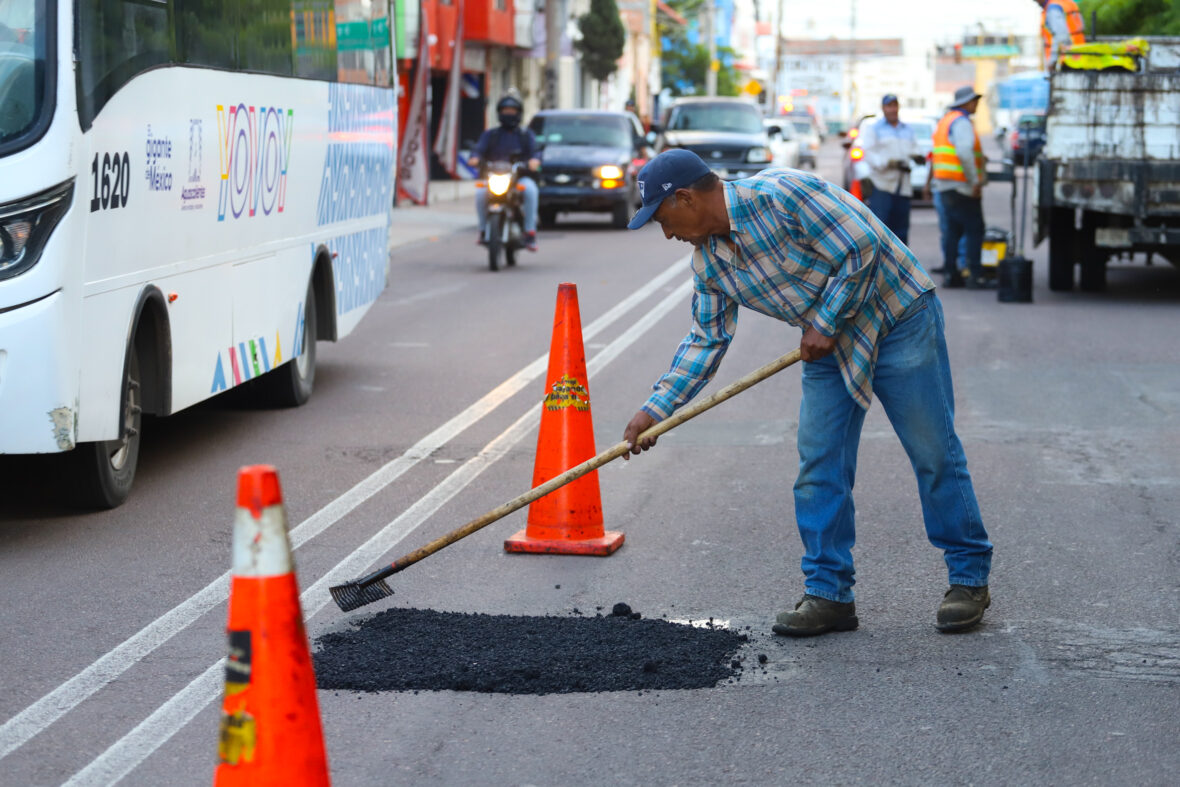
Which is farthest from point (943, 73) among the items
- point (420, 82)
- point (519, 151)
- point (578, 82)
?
point (519, 151)

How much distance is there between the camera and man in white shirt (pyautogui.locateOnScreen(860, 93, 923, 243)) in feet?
54.7

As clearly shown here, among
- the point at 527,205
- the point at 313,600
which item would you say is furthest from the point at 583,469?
the point at 527,205

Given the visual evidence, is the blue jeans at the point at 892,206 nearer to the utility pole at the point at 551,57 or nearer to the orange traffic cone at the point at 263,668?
the orange traffic cone at the point at 263,668

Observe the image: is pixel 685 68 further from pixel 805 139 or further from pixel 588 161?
→ pixel 588 161

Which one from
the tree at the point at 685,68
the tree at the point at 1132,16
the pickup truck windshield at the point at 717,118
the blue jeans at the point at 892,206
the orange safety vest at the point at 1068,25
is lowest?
the blue jeans at the point at 892,206

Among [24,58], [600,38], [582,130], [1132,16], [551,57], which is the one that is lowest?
[582,130]

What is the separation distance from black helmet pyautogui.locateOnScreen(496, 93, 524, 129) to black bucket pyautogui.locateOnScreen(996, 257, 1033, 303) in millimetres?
5567

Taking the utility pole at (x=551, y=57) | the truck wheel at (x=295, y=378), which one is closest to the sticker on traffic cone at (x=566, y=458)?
the truck wheel at (x=295, y=378)

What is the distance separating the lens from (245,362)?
877cm

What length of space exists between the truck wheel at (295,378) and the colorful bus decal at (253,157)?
97cm

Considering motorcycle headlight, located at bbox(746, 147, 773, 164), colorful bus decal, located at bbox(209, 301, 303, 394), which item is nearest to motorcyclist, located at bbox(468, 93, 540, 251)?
colorful bus decal, located at bbox(209, 301, 303, 394)

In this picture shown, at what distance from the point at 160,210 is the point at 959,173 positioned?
397 inches

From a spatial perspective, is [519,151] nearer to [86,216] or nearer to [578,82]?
[86,216]

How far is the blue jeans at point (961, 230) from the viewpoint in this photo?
16.1m
